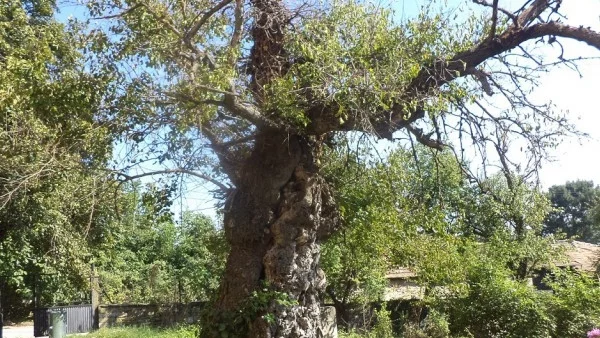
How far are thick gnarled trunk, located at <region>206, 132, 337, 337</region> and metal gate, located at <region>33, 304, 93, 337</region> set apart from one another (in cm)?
1646

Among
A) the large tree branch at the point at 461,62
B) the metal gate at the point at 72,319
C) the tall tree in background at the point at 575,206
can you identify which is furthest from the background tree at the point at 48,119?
the tall tree in background at the point at 575,206

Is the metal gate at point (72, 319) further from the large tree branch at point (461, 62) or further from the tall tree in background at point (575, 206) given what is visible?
the tall tree in background at point (575, 206)

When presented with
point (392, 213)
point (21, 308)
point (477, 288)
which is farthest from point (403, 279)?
point (21, 308)

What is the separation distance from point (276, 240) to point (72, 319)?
56.4ft

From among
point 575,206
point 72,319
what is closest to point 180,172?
point 72,319

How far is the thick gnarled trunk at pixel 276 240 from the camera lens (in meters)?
8.62

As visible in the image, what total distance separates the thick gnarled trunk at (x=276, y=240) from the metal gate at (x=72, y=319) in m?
16.5

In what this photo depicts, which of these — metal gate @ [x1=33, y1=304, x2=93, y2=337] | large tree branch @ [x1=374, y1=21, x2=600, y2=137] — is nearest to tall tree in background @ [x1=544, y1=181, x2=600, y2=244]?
metal gate @ [x1=33, y1=304, x2=93, y2=337]

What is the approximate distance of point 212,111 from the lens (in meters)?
8.95

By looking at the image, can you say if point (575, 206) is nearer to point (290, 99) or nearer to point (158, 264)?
point (158, 264)

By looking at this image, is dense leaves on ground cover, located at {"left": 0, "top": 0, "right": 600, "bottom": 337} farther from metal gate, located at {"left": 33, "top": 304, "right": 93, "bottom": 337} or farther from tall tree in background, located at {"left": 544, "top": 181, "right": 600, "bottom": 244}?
tall tree in background, located at {"left": 544, "top": 181, "right": 600, "bottom": 244}

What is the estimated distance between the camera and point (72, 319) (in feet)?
77.5

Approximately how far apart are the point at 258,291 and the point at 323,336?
1.24m

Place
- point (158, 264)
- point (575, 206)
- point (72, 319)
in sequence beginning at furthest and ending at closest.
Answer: point (575, 206) → point (158, 264) → point (72, 319)
